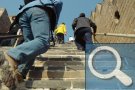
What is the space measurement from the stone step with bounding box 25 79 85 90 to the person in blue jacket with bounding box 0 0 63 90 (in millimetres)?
187

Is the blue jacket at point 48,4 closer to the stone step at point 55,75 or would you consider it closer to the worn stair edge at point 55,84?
the stone step at point 55,75

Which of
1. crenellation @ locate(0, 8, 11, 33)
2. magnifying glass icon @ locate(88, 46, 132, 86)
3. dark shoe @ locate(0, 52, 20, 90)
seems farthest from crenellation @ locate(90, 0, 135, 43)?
dark shoe @ locate(0, 52, 20, 90)

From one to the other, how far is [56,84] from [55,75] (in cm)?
63

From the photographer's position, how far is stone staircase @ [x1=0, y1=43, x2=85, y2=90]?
5.75 m

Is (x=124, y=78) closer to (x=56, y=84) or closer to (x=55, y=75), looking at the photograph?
(x=56, y=84)

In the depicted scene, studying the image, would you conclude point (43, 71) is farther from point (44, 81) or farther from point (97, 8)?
point (97, 8)

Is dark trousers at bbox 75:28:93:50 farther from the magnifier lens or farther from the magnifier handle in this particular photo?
the magnifier handle

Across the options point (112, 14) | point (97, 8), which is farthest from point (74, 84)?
point (97, 8)

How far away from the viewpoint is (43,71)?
655cm

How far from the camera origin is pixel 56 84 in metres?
5.77

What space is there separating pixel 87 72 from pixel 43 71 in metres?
1.02

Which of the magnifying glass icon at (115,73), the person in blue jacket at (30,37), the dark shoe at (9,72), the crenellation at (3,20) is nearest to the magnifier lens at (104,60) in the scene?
the magnifying glass icon at (115,73)

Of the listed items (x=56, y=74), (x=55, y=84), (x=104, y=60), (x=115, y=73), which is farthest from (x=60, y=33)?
(x=115, y=73)

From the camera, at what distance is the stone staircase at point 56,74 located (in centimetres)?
575
